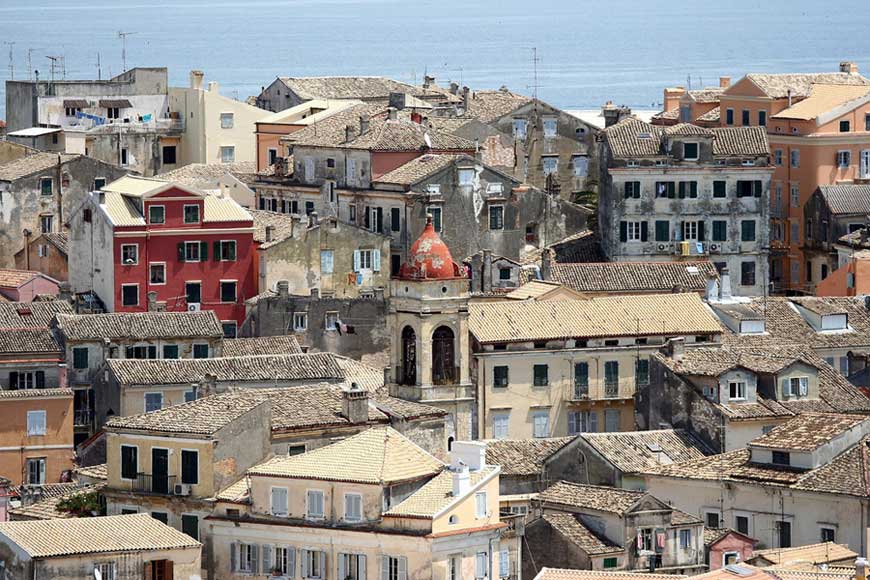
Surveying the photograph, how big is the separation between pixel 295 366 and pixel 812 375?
12.2 meters

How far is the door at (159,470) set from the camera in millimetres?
62781

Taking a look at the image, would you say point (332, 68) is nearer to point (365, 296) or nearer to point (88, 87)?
point (88, 87)

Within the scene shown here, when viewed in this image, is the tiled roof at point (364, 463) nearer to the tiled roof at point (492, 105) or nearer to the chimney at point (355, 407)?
the chimney at point (355, 407)

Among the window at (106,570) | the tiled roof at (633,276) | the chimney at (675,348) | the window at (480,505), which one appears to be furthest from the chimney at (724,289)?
the window at (106,570)

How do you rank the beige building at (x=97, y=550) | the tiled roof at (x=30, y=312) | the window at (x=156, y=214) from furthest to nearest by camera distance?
the window at (x=156, y=214), the tiled roof at (x=30, y=312), the beige building at (x=97, y=550)

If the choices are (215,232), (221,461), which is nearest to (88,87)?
(215,232)

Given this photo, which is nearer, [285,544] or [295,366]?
[285,544]

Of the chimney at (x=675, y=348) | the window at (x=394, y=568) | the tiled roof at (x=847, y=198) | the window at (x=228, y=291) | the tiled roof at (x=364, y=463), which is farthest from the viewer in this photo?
the tiled roof at (x=847, y=198)

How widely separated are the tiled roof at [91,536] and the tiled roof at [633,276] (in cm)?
2995

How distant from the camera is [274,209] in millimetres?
97688

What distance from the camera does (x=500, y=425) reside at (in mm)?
78250

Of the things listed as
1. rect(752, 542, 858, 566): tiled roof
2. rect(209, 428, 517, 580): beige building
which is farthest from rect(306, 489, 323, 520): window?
rect(752, 542, 858, 566): tiled roof

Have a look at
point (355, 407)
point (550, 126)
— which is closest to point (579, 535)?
point (355, 407)

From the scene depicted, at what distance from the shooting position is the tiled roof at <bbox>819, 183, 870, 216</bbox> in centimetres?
10100
